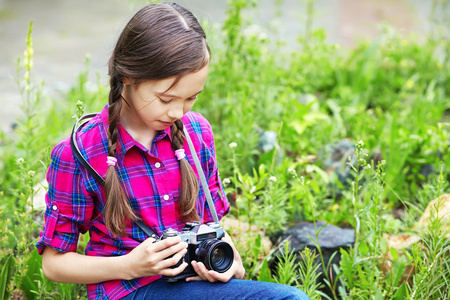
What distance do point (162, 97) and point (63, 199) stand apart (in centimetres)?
42

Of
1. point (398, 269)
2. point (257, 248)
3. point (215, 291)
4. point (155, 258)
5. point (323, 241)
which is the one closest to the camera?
point (155, 258)

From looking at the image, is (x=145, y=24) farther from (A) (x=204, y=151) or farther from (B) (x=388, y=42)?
(B) (x=388, y=42)

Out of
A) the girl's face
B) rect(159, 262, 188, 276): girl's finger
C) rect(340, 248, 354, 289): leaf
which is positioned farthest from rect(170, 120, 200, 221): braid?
rect(340, 248, 354, 289): leaf

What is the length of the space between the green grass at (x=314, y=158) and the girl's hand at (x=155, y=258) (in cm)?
49

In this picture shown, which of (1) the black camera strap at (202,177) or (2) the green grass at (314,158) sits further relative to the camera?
(2) the green grass at (314,158)

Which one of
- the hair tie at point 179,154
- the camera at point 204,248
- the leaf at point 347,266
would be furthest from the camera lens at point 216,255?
the leaf at point 347,266

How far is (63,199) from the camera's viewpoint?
1.61 metres

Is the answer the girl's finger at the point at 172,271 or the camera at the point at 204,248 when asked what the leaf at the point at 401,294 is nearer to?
the camera at the point at 204,248

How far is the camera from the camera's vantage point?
161cm

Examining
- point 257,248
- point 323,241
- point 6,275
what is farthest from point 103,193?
point 323,241

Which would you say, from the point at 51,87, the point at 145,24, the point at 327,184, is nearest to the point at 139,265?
the point at 145,24

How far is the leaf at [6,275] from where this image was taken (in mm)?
1915

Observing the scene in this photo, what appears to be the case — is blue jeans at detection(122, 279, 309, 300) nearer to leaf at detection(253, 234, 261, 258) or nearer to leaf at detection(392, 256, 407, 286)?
leaf at detection(253, 234, 261, 258)

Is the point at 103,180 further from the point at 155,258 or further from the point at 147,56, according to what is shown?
the point at 147,56
